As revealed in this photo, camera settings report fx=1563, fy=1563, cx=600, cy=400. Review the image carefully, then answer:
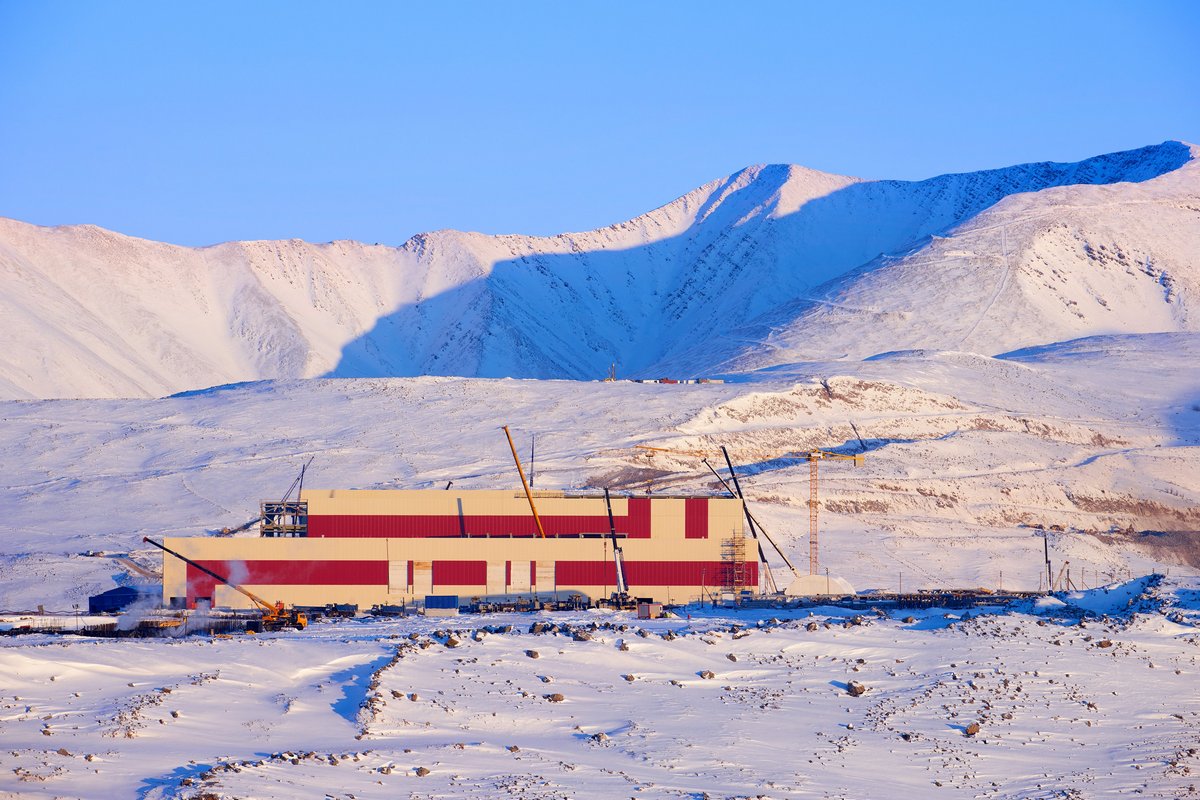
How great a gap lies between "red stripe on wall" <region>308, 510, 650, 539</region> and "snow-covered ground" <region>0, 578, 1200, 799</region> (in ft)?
98.3

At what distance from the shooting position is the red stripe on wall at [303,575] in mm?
73812

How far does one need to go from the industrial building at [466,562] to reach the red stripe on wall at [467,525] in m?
0.07

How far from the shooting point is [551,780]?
30297 mm

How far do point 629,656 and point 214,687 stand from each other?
11.2 metres

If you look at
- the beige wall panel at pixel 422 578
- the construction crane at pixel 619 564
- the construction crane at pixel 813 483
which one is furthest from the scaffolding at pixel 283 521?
the construction crane at pixel 813 483

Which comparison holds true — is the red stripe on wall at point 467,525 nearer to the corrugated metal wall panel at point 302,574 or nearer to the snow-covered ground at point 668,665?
the corrugated metal wall panel at point 302,574

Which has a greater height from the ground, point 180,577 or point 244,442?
point 244,442

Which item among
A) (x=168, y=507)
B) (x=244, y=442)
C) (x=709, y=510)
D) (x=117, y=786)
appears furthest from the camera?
(x=244, y=442)

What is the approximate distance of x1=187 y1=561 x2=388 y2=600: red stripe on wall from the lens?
7381 centimetres

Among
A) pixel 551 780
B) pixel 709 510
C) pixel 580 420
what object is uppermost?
pixel 580 420

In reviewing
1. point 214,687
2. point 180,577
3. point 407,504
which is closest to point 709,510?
point 407,504

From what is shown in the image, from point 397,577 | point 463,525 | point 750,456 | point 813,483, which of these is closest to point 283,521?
point 463,525

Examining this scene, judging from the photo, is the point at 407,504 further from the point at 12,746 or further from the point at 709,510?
the point at 12,746

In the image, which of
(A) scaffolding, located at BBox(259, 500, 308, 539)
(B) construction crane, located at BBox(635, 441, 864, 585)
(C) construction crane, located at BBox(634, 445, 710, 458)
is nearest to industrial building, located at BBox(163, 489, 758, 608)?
(A) scaffolding, located at BBox(259, 500, 308, 539)
